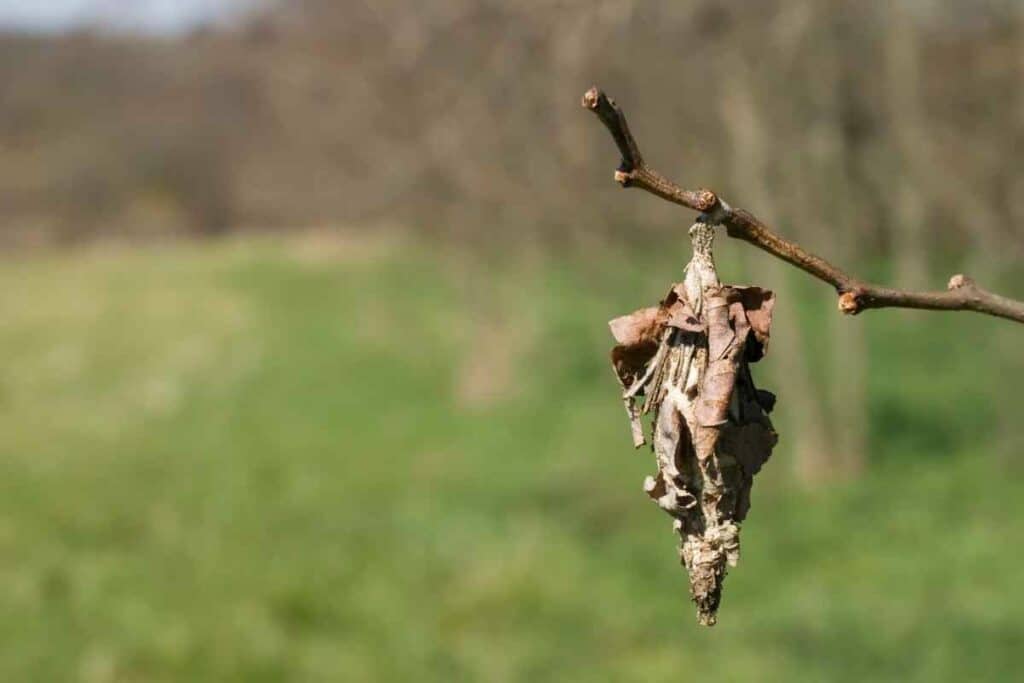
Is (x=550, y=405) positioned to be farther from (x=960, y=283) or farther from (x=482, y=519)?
(x=960, y=283)

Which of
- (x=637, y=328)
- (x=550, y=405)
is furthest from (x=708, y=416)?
(x=550, y=405)

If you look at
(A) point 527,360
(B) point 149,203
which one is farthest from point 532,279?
(B) point 149,203

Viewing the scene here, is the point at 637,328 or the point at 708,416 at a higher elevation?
the point at 637,328

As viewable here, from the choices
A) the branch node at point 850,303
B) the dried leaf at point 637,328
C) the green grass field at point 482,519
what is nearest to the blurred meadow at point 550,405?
the green grass field at point 482,519

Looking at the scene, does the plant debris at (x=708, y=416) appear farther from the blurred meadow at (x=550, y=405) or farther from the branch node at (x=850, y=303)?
the blurred meadow at (x=550, y=405)

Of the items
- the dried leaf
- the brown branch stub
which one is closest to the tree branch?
the brown branch stub
